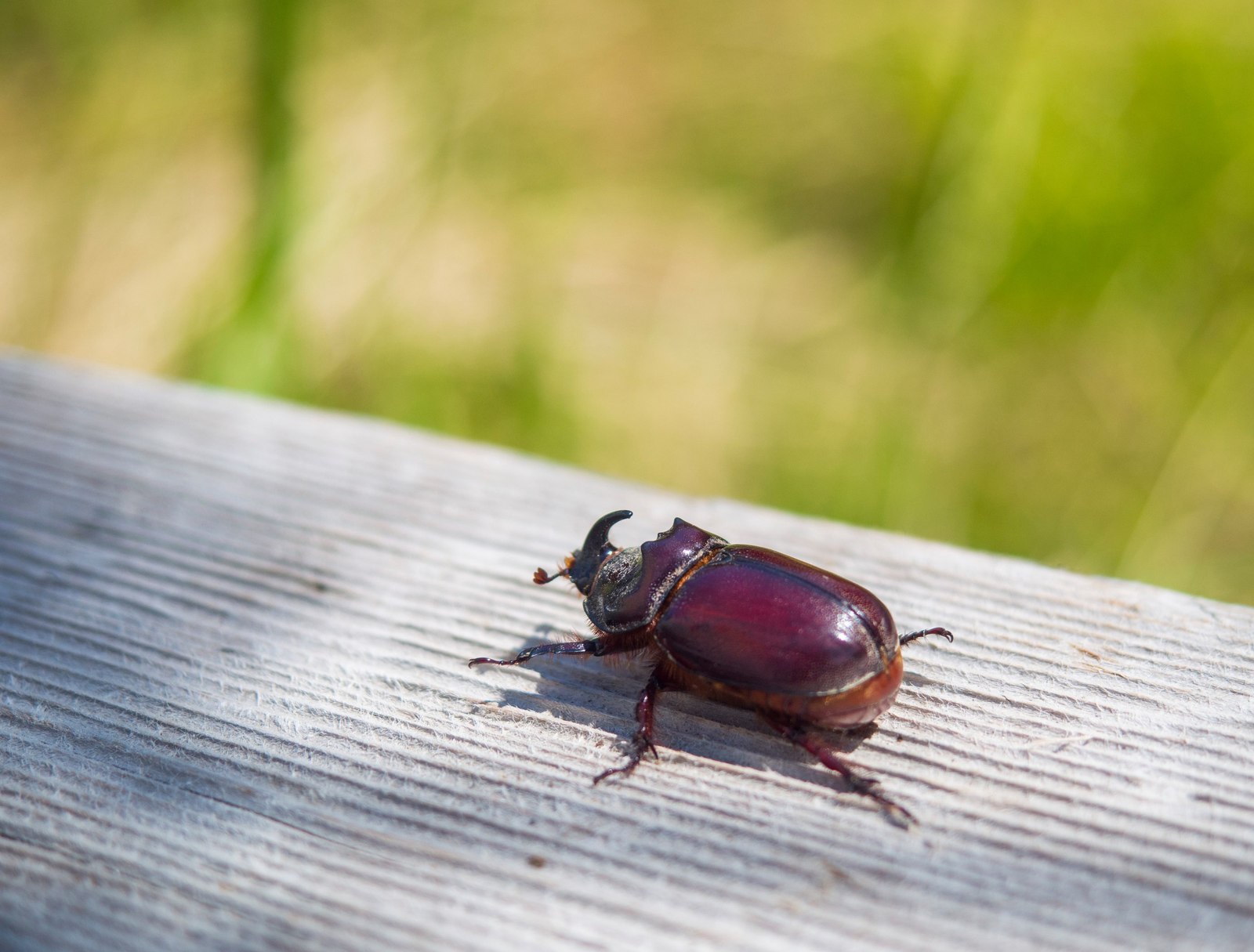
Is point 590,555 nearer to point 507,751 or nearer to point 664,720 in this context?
point 664,720

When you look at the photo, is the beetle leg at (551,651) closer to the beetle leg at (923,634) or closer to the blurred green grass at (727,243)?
the beetle leg at (923,634)

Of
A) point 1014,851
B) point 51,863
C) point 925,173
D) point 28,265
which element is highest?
point 925,173

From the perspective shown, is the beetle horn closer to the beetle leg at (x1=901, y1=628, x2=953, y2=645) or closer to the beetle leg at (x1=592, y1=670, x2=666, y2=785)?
the beetle leg at (x1=592, y1=670, x2=666, y2=785)

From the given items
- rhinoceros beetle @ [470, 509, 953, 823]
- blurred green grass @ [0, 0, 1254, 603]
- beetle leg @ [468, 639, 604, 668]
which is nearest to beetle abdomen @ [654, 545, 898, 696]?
rhinoceros beetle @ [470, 509, 953, 823]

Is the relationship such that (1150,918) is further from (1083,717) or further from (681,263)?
(681,263)

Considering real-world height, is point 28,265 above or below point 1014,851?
below

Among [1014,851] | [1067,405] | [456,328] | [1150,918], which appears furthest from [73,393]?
[1067,405]

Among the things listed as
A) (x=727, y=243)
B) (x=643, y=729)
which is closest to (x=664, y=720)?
(x=643, y=729)
